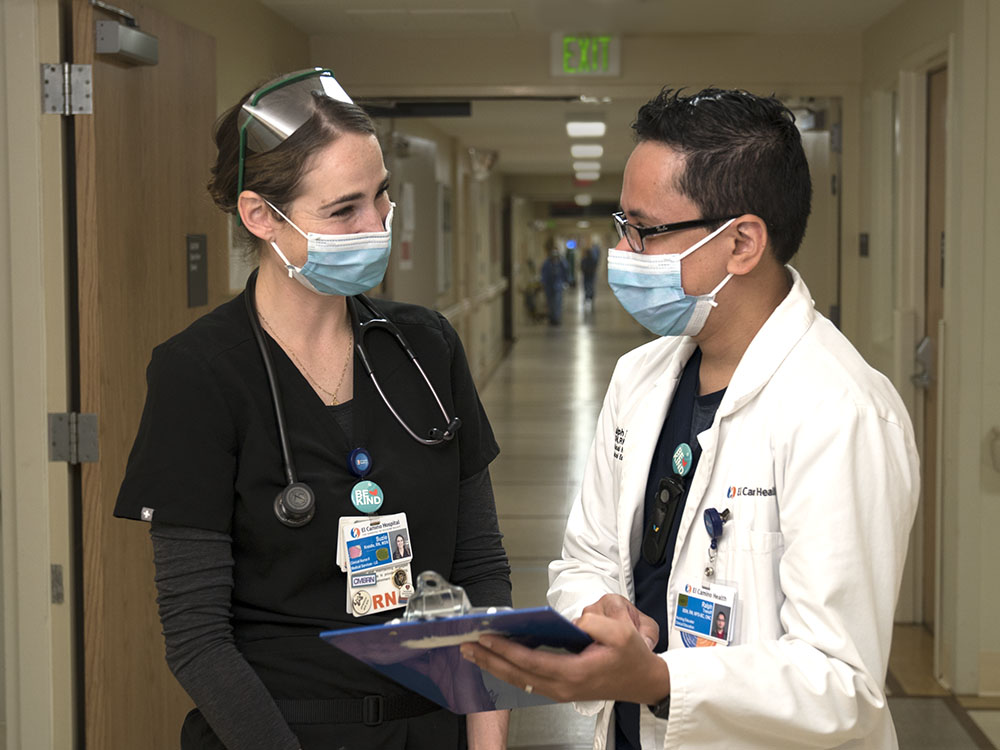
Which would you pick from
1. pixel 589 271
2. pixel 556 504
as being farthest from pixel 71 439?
pixel 589 271

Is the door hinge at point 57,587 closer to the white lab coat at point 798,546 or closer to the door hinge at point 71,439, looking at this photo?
the door hinge at point 71,439

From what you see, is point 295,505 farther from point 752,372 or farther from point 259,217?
point 752,372

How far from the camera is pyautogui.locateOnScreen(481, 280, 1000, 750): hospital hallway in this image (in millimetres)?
3875

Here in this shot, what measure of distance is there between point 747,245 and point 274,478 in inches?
29.8

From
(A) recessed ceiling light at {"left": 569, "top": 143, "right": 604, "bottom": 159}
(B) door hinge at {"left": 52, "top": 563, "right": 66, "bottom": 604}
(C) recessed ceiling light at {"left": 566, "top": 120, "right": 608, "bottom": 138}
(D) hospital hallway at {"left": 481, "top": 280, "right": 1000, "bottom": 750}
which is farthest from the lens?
(A) recessed ceiling light at {"left": 569, "top": 143, "right": 604, "bottom": 159}

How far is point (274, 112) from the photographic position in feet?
5.44

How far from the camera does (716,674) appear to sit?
1.36 m

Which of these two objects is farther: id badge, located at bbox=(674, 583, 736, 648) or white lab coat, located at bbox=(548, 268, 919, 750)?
id badge, located at bbox=(674, 583, 736, 648)

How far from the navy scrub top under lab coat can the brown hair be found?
18cm

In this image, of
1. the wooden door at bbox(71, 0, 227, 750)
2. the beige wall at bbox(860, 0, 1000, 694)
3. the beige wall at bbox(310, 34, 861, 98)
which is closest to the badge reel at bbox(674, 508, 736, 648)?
the wooden door at bbox(71, 0, 227, 750)

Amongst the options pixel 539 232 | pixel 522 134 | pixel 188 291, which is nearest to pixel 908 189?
pixel 188 291

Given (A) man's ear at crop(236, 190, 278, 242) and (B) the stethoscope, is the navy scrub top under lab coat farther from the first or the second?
(A) man's ear at crop(236, 190, 278, 242)

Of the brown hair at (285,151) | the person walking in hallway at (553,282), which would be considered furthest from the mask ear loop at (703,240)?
the person walking in hallway at (553,282)

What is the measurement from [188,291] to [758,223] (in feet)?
7.38
